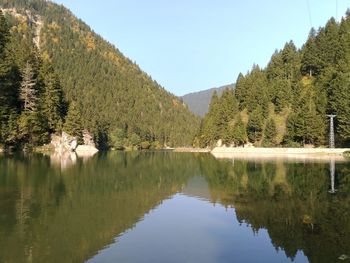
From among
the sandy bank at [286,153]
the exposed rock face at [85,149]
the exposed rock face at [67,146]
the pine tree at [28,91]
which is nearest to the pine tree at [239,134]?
the sandy bank at [286,153]

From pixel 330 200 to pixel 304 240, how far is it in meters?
14.0

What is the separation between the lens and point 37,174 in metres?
51.2

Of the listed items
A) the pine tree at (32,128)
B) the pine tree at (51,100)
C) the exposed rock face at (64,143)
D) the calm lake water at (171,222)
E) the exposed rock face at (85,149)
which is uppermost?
the pine tree at (51,100)

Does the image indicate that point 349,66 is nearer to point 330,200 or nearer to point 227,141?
point 227,141

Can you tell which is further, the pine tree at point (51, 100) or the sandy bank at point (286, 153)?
the pine tree at point (51, 100)

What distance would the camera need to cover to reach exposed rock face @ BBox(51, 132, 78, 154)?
11681 cm

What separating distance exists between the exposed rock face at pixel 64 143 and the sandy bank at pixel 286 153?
144ft

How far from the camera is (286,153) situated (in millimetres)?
119812

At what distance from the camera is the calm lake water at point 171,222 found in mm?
19281

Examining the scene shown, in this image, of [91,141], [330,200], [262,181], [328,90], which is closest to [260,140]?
[328,90]

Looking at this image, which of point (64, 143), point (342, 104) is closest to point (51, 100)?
point (64, 143)

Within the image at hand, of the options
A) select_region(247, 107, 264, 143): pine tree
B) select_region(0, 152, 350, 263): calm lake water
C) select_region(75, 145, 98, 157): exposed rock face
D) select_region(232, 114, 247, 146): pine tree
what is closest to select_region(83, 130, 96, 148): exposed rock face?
select_region(75, 145, 98, 157): exposed rock face

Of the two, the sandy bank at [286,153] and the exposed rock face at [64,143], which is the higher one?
the exposed rock face at [64,143]

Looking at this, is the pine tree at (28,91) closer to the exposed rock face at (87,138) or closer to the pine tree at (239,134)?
the exposed rock face at (87,138)
